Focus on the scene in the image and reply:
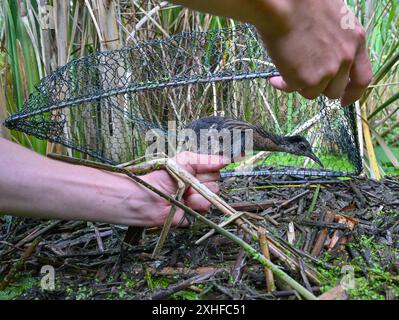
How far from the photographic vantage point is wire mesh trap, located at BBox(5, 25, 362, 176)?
6.89 ft

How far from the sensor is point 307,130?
88.4 inches

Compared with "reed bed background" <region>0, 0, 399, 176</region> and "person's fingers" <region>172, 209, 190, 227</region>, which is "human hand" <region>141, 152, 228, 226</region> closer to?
"person's fingers" <region>172, 209, 190, 227</region>

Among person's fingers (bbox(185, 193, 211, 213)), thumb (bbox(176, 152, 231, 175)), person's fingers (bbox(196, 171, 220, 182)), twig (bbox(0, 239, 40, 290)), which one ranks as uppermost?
thumb (bbox(176, 152, 231, 175))

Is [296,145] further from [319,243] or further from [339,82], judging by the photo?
[339,82]

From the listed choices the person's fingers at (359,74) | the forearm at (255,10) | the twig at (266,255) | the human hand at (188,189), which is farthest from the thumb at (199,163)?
the forearm at (255,10)

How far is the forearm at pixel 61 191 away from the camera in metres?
1.13

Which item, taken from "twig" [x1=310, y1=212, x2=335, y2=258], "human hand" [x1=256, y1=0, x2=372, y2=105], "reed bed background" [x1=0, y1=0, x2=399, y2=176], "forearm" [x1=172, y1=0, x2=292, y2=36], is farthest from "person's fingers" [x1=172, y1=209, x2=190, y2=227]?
"reed bed background" [x1=0, y1=0, x2=399, y2=176]

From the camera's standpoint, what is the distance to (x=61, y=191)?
45.2 inches

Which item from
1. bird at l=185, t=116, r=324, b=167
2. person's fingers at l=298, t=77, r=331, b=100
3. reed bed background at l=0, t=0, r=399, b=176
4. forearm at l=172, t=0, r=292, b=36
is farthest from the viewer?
reed bed background at l=0, t=0, r=399, b=176

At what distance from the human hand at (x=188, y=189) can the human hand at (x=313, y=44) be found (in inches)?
19.9

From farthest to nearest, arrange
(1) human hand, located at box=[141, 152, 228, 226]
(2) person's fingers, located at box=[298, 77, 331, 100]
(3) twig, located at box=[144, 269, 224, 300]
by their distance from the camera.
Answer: (1) human hand, located at box=[141, 152, 228, 226], (3) twig, located at box=[144, 269, 224, 300], (2) person's fingers, located at box=[298, 77, 331, 100]

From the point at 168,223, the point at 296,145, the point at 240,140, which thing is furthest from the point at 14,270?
the point at 296,145

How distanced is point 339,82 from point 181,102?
1.51 meters

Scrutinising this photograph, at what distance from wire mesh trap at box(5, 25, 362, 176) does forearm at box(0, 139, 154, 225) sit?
0.85 m
